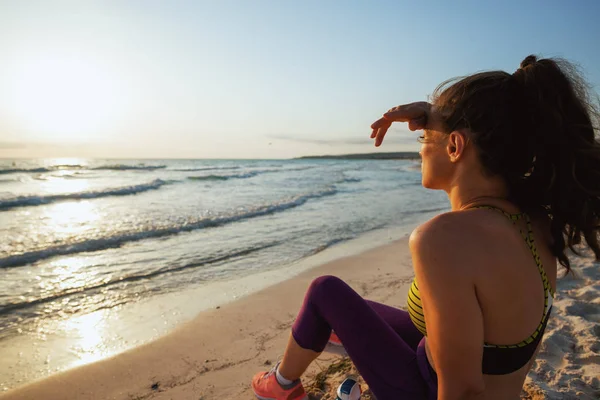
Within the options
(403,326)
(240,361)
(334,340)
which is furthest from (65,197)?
(403,326)

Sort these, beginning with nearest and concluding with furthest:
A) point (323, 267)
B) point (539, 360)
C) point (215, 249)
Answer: point (539, 360)
point (323, 267)
point (215, 249)

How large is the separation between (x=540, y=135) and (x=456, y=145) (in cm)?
27

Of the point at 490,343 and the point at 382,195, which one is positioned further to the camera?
the point at 382,195

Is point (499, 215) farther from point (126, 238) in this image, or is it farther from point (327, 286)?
point (126, 238)

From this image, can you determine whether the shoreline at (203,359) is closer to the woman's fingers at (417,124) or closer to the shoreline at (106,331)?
the shoreline at (106,331)

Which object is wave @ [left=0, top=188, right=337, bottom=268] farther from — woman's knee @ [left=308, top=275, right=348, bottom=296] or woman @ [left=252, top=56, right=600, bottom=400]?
woman @ [left=252, top=56, right=600, bottom=400]

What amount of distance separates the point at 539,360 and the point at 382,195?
12228 mm

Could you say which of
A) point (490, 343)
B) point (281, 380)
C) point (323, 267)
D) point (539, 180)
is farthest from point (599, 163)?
point (323, 267)

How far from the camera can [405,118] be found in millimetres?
2035

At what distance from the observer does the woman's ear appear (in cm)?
150

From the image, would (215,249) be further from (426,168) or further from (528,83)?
(528,83)

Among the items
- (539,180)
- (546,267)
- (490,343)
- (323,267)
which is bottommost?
(323,267)

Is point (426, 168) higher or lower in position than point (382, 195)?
higher

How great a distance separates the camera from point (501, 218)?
140cm
